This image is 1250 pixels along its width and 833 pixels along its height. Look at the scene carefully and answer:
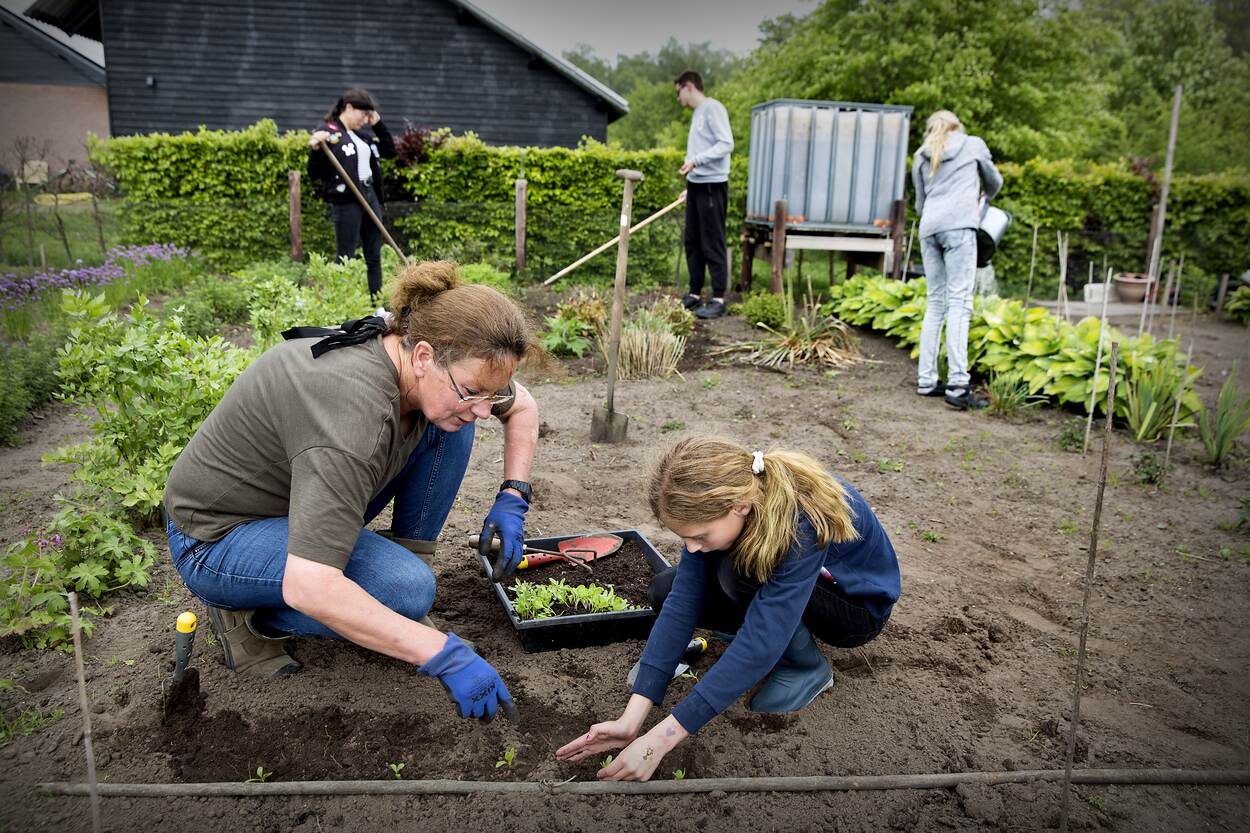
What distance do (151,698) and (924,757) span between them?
2.06 m

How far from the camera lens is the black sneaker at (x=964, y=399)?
545 centimetres

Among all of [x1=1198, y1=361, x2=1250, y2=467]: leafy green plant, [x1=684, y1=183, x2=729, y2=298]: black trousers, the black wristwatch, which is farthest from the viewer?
[x1=684, y1=183, x2=729, y2=298]: black trousers

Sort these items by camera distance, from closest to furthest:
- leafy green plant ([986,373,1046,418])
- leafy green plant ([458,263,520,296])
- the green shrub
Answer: leafy green plant ([986,373,1046,418]) → the green shrub → leafy green plant ([458,263,520,296])

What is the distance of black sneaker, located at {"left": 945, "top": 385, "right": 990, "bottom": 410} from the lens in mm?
5445

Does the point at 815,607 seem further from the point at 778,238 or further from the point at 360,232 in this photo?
the point at 778,238

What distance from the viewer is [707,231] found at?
7.47 meters

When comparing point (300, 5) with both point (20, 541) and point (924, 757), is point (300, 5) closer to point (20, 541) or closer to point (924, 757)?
point (20, 541)

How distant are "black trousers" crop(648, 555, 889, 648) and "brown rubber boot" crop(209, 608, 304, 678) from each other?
3.92 ft

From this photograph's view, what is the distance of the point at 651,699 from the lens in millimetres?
2105

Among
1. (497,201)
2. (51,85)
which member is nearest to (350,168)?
(497,201)

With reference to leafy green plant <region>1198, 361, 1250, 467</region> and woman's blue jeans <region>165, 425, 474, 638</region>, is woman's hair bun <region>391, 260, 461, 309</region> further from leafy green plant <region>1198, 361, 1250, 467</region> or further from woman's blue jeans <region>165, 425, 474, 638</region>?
leafy green plant <region>1198, 361, 1250, 467</region>

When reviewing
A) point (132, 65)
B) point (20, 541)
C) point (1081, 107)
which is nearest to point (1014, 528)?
point (20, 541)

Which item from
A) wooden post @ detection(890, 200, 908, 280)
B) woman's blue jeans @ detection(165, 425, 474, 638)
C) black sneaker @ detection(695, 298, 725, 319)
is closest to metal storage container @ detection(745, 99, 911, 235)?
wooden post @ detection(890, 200, 908, 280)

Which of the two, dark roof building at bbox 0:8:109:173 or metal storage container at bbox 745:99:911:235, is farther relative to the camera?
dark roof building at bbox 0:8:109:173
